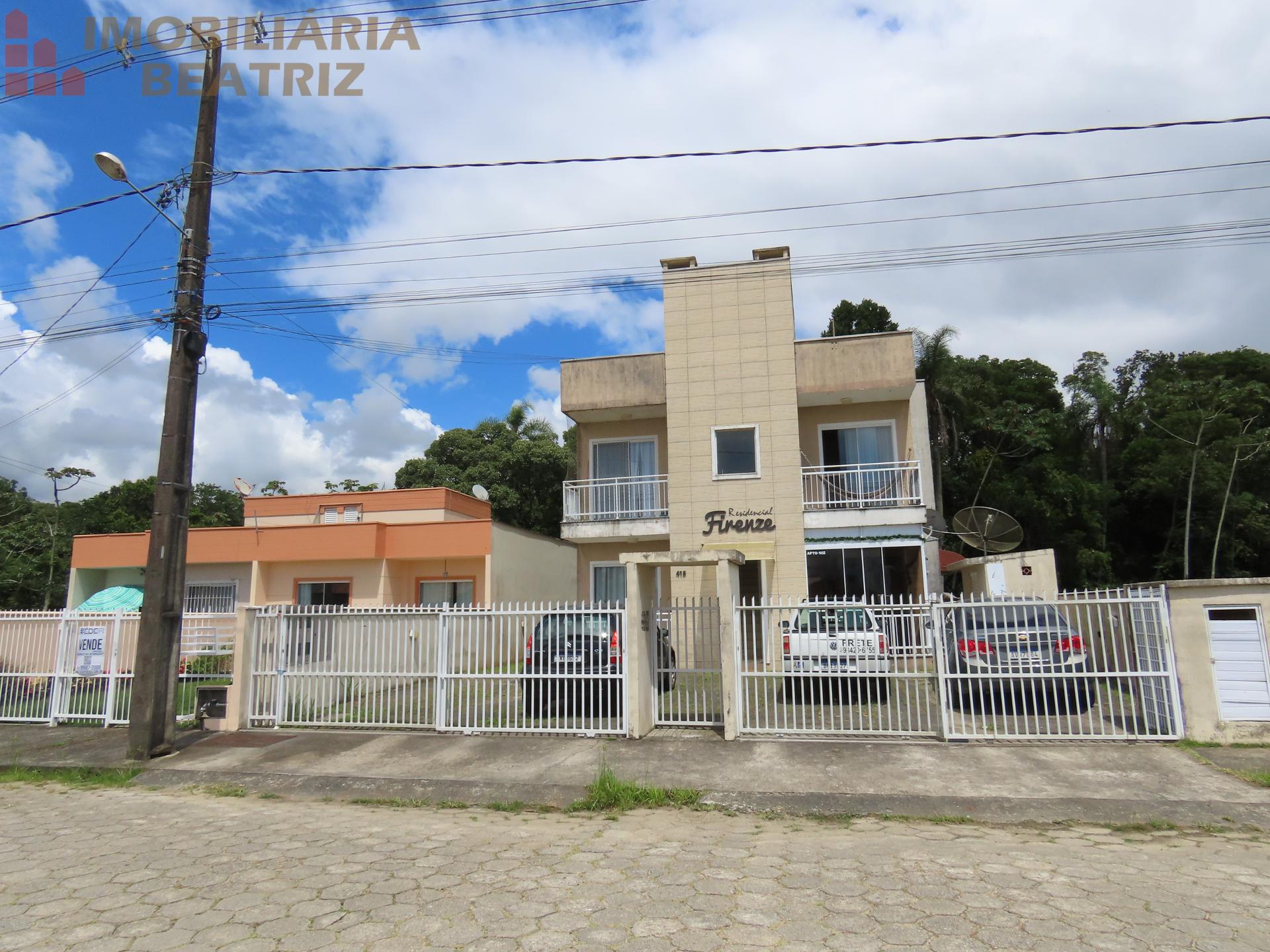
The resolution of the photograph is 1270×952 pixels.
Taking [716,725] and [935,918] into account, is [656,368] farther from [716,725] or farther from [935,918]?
[935,918]

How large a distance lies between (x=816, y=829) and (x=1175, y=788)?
3.39 meters

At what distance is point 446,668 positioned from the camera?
996cm

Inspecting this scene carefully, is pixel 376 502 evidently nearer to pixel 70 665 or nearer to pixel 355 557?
pixel 355 557

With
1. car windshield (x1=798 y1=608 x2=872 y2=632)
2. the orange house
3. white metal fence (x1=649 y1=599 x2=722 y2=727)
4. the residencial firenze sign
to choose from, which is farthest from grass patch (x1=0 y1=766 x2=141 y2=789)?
the residencial firenze sign

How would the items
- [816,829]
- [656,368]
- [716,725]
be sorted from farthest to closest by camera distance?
[656,368]
[716,725]
[816,829]

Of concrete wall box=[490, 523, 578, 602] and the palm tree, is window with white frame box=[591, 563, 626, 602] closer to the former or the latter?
concrete wall box=[490, 523, 578, 602]

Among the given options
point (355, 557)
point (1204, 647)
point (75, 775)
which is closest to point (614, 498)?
point (355, 557)

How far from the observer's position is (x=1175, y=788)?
7016 millimetres

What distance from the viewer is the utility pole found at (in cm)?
908

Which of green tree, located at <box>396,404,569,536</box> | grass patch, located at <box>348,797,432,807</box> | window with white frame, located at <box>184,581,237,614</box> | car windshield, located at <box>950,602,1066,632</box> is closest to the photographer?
grass patch, located at <box>348,797,432,807</box>

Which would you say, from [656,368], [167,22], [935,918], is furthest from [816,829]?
[656,368]

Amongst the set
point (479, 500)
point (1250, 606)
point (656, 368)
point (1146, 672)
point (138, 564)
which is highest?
point (656, 368)

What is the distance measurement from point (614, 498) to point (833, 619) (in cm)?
931

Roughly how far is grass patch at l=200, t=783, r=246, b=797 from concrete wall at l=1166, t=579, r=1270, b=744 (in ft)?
32.7
